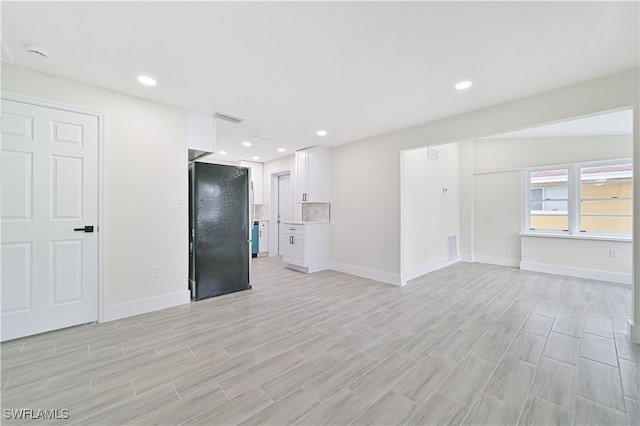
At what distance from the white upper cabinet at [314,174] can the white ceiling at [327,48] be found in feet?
6.98

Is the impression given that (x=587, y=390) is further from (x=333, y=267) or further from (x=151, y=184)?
(x=151, y=184)

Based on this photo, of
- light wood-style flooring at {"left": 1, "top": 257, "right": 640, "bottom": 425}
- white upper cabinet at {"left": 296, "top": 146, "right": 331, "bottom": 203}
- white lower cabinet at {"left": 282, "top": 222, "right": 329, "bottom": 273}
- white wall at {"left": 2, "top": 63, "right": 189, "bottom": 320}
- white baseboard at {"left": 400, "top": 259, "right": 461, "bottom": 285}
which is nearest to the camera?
light wood-style flooring at {"left": 1, "top": 257, "right": 640, "bottom": 425}

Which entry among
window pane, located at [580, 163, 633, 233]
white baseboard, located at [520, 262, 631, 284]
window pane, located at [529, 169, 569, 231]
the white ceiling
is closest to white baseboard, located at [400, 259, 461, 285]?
white baseboard, located at [520, 262, 631, 284]

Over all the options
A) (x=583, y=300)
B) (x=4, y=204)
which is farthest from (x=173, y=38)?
(x=583, y=300)

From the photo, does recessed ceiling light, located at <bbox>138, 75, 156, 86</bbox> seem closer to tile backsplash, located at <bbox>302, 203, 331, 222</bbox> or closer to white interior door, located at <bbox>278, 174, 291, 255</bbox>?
tile backsplash, located at <bbox>302, 203, 331, 222</bbox>

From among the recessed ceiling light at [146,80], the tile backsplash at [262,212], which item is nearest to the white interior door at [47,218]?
the recessed ceiling light at [146,80]

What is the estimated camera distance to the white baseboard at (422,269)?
4239 mm

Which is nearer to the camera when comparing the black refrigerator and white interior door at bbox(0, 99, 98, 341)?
white interior door at bbox(0, 99, 98, 341)

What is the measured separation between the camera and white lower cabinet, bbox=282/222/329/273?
4.95 m

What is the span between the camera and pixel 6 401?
156 centimetres

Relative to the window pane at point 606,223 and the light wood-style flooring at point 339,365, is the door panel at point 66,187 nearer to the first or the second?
the light wood-style flooring at point 339,365

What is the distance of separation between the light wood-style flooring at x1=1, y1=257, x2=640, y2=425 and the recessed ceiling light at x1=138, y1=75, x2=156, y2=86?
8.35 ft

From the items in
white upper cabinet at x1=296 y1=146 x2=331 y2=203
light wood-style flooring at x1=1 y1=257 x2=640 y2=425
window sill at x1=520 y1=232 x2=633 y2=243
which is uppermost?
white upper cabinet at x1=296 y1=146 x2=331 y2=203

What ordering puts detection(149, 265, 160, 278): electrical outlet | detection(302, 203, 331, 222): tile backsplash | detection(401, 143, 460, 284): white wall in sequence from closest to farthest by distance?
1. detection(149, 265, 160, 278): electrical outlet
2. detection(401, 143, 460, 284): white wall
3. detection(302, 203, 331, 222): tile backsplash
